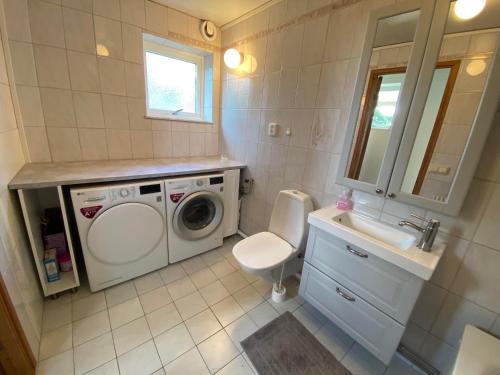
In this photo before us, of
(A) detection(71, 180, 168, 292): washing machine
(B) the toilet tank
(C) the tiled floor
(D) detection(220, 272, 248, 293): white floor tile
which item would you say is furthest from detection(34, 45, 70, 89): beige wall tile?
(D) detection(220, 272, 248, 293): white floor tile

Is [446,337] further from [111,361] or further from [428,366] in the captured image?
[111,361]

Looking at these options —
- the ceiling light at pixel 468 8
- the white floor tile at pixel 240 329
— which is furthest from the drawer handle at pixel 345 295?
the ceiling light at pixel 468 8

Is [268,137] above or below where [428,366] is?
above

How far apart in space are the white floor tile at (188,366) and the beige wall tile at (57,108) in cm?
190

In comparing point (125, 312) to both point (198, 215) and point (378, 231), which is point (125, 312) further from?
point (378, 231)

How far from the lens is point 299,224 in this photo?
1.60 meters

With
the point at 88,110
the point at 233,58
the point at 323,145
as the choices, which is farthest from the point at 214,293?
the point at 233,58

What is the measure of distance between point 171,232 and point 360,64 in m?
1.83

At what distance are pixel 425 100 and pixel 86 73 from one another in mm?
2329

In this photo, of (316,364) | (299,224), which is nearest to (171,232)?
(299,224)

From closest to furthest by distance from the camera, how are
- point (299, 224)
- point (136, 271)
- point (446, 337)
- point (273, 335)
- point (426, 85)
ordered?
point (426, 85), point (446, 337), point (273, 335), point (299, 224), point (136, 271)

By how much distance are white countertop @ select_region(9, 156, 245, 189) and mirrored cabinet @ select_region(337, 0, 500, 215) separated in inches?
48.7

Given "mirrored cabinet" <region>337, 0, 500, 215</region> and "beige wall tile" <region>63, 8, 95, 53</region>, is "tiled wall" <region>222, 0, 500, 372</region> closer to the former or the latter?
"mirrored cabinet" <region>337, 0, 500, 215</region>

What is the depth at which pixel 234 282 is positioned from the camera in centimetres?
181
